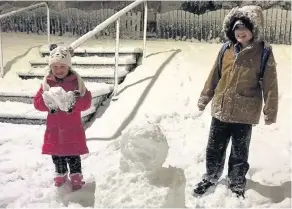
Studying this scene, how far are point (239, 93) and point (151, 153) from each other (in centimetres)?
81

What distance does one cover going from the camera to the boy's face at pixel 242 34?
120 inches

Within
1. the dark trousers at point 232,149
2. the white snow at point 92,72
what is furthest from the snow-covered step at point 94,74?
the dark trousers at point 232,149

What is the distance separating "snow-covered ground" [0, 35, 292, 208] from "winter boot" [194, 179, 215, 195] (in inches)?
2.6

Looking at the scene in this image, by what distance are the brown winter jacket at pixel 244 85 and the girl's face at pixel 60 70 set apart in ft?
3.92

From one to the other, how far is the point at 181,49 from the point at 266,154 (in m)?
3.54

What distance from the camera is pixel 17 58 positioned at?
7.26 metres

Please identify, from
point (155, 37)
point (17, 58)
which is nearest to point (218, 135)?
point (17, 58)

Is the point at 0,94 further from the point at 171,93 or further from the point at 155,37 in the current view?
the point at 155,37

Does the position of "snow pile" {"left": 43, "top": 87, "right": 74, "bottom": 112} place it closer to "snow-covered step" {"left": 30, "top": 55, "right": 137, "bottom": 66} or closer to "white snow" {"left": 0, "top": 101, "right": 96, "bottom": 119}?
"white snow" {"left": 0, "top": 101, "right": 96, "bottom": 119}

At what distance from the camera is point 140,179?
3064mm

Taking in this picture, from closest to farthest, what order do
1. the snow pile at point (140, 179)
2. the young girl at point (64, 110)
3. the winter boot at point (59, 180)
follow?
the snow pile at point (140, 179)
the young girl at point (64, 110)
the winter boot at point (59, 180)

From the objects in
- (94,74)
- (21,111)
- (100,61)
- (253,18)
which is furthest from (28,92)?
(253,18)

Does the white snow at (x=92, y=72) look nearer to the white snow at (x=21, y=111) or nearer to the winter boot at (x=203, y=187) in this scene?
the white snow at (x=21, y=111)

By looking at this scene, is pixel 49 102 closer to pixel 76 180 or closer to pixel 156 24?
pixel 76 180
